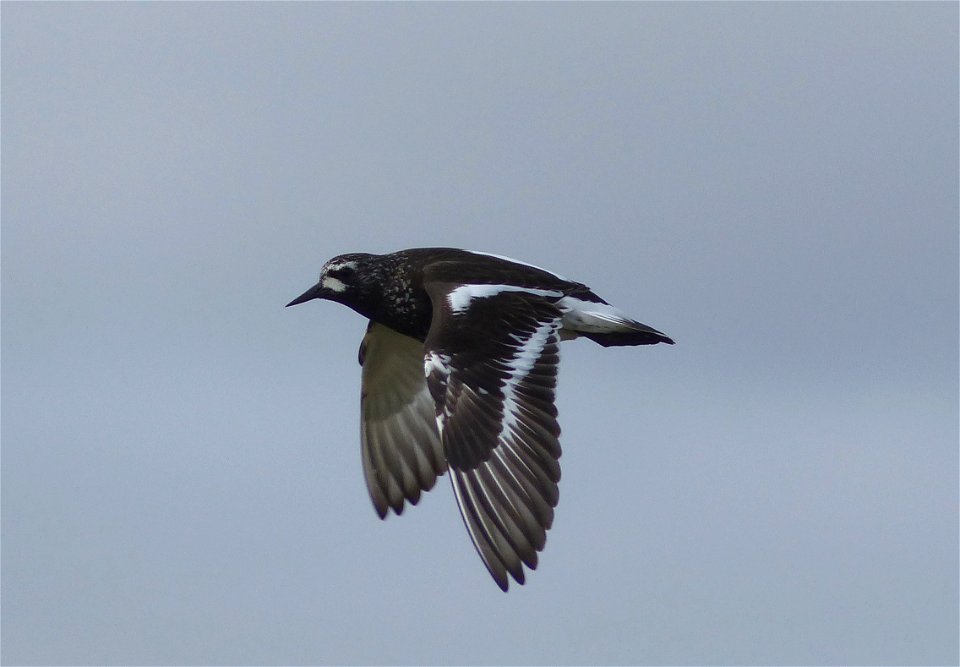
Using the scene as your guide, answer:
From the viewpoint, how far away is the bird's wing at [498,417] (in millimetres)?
14977

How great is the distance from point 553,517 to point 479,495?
63 cm

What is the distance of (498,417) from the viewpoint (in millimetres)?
15625

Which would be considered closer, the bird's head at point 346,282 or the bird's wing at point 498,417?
the bird's wing at point 498,417

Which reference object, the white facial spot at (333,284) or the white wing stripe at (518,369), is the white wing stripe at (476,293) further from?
the white facial spot at (333,284)

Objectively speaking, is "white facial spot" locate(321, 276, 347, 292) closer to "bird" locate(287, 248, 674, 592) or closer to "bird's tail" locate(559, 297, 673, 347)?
"bird" locate(287, 248, 674, 592)

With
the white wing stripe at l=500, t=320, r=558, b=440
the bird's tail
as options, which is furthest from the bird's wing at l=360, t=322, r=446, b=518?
the white wing stripe at l=500, t=320, r=558, b=440

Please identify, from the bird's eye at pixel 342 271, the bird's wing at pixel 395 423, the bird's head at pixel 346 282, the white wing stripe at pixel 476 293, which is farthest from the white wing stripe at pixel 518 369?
the bird's wing at pixel 395 423

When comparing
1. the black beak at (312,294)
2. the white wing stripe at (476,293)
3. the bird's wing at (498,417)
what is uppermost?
the black beak at (312,294)

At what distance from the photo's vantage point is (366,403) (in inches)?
770

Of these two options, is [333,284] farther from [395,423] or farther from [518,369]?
[518,369]

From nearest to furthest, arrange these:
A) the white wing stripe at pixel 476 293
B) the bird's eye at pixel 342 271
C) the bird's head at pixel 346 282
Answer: the white wing stripe at pixel 476 293
the bird's head at pixel 346 282
the bird's eye at pixel 342 271

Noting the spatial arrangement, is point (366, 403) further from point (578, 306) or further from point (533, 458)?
point (533, 458)

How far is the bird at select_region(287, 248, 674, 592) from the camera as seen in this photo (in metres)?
15.2

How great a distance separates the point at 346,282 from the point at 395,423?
193 centimetres
